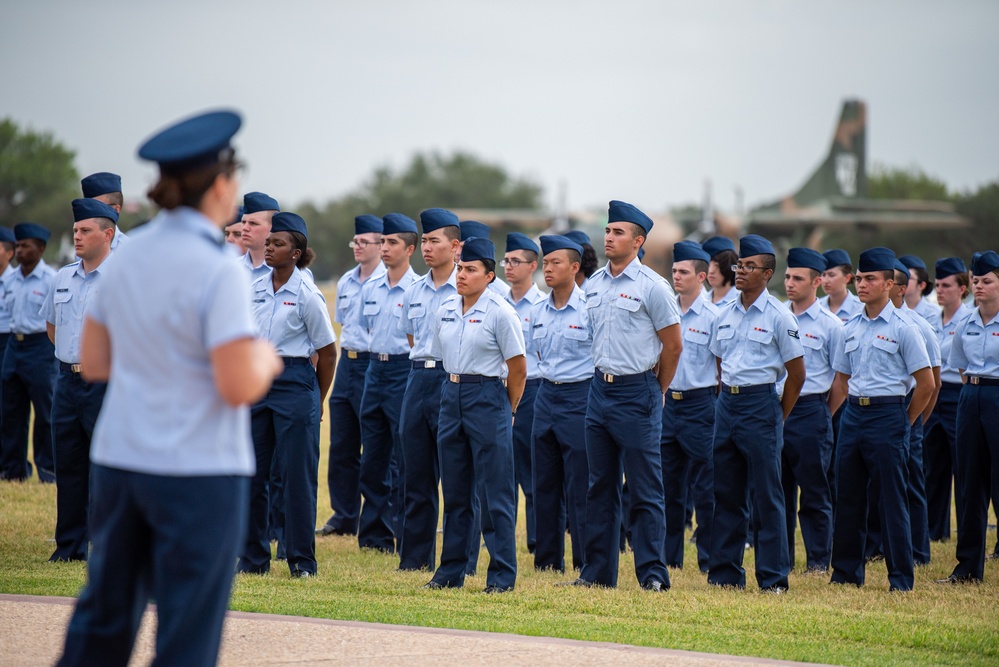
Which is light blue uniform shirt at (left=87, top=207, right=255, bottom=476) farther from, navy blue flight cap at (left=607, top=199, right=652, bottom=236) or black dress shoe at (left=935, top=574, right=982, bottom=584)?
black dress shoe at (left=935, top=574, right=982, bottom=584)

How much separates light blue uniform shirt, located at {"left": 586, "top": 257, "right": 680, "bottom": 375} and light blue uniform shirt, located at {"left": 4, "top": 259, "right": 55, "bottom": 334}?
6567mm

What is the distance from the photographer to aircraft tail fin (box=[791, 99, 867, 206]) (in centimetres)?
5106

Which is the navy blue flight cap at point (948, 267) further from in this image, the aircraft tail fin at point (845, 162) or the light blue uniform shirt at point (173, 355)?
the aircraft tail fin at point (845, 162)

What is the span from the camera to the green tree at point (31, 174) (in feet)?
232

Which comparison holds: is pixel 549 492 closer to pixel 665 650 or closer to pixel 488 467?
pixel 488 467

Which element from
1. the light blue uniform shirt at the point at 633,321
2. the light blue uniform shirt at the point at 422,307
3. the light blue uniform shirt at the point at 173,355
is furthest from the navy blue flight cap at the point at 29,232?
the light blue uniform shirt at the point at 173,355

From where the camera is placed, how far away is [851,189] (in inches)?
2036

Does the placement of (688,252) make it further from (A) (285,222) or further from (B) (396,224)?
(A) (285,222)

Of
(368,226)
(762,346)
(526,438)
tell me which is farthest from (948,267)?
(368,226)

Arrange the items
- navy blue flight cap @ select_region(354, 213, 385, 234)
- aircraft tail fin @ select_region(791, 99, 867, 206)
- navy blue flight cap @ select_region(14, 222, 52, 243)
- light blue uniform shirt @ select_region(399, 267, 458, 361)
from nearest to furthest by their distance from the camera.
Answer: light blue uniform shirt @ select_region(399, 267, 458, 361)
navy blue flight cap @ select_region(354, 213, 385, 234)
navy blue flight cap @ select_region(14, 222, 52, 243)
aircraft tail fin @ select_region(791, 99, 867, 206)

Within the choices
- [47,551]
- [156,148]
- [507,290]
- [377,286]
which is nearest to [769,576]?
[507,290]

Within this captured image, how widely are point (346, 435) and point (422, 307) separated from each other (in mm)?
1779

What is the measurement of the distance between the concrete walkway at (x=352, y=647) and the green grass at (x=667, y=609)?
0.37 meters

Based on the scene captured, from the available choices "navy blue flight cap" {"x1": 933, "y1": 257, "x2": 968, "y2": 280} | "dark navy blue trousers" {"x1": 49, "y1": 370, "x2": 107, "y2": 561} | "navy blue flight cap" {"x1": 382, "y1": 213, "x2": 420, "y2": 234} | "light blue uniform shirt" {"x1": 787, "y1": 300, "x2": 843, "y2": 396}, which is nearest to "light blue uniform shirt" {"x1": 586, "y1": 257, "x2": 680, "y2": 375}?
"light blue uniform shirt" {"x1": 787, "y1": 300, "x2": 843, "y2": 396}
